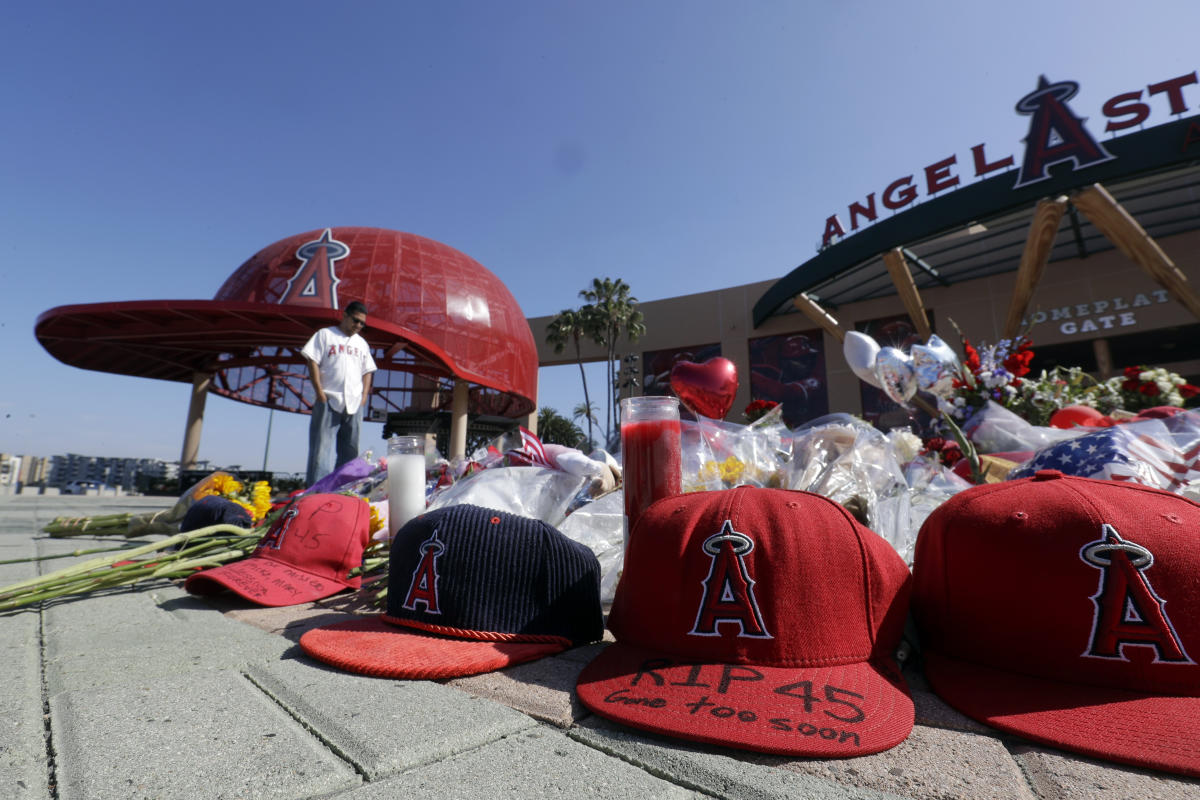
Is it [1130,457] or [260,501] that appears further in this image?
[260,501]

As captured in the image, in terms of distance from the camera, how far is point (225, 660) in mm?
1271

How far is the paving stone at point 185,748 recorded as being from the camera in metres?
0.71

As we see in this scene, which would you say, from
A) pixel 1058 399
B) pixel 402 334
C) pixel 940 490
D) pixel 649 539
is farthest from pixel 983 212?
pixel 649 539

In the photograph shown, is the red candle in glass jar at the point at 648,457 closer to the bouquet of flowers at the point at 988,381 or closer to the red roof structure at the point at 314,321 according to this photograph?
the bouquet of flowers at the point at 988,381

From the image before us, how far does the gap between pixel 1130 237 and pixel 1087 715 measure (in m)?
17.8

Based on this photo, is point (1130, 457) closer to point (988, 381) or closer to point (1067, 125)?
point (988, 381)

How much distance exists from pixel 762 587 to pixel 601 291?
29701 millimetres

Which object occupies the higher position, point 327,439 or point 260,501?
point 327,439

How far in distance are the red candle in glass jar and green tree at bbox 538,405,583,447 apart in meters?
40.0

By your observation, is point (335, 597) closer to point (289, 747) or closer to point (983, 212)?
point (289, 747)

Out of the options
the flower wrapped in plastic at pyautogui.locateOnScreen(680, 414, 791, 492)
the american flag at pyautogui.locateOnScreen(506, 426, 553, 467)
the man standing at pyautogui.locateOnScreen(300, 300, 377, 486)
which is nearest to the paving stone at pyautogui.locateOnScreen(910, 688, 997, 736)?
the flower wrapped in plastic at pyautogui.locateOnScreen(680, 414, 791, 492)

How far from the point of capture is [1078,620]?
101 cm

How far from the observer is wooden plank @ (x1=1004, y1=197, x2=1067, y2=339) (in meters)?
13.1

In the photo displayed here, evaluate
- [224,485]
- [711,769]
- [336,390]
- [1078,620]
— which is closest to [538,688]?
[711,769]
